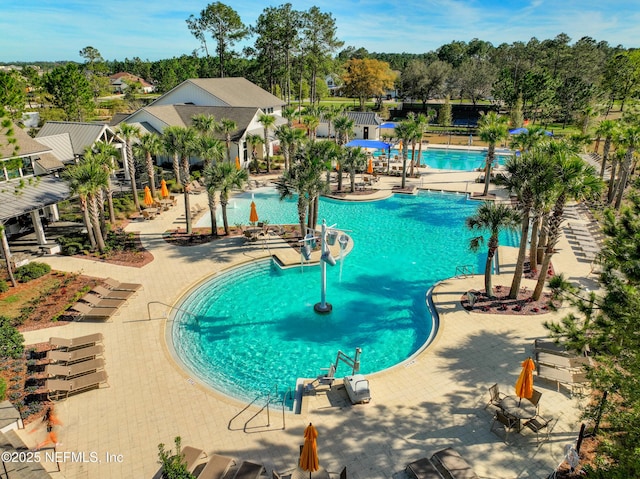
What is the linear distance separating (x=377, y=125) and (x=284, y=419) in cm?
5394

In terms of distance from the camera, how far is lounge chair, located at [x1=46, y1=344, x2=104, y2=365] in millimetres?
15719

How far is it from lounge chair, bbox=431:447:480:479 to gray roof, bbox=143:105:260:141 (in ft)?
128

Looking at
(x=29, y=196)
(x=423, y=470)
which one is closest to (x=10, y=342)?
(x=29, y=196)

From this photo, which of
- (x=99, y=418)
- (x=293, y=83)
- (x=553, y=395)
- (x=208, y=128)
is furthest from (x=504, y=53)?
(x=99, y=418)

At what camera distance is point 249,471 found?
1108cm

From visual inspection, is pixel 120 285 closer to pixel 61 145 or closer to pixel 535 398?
pixel 61 145

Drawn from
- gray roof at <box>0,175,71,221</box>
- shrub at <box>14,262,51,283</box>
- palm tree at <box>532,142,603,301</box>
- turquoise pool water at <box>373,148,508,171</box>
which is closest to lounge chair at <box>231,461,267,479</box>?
palm tree at <box>532,142,603,301</box>

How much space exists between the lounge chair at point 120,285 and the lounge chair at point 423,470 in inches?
635

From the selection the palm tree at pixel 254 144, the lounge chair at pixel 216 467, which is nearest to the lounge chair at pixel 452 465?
the lounge chair at pixel 216 467

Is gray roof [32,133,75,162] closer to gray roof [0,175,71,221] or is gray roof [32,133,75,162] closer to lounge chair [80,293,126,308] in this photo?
gray roof [0,175,71,221]

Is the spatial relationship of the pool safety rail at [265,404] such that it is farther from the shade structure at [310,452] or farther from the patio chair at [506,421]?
the patio chair at [506,421]

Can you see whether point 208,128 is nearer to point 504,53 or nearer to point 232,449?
point 232,449

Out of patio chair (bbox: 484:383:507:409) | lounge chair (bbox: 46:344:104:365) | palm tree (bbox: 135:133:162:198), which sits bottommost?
patio chair (bbox: 484:383:507:409)

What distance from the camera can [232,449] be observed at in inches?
480
